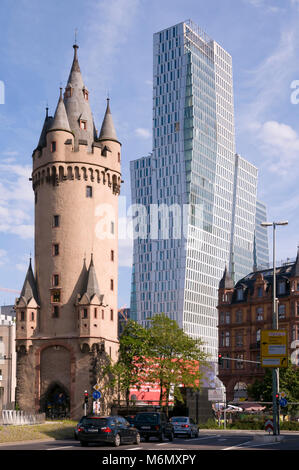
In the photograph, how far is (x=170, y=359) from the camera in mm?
74062

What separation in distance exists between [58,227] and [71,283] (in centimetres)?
588

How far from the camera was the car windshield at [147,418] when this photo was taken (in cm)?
4134

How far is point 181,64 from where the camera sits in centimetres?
19062

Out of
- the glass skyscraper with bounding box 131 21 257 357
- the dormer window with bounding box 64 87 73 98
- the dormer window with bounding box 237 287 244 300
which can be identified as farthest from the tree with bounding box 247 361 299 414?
the glass skyscraper with bounding box 131 21 257 357

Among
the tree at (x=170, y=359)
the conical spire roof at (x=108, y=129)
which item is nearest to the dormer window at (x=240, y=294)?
the tree at (x=170, y=359)

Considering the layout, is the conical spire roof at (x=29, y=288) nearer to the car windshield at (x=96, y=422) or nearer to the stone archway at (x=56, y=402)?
the stone archway at (x=56, y=402)

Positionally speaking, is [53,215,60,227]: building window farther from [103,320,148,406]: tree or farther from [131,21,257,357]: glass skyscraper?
[131,21,257,357]: glass skyscraper

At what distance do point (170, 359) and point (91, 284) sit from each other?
1083 centimetres

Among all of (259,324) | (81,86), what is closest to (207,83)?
(259,324)

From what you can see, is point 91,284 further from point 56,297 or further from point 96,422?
point 96,422

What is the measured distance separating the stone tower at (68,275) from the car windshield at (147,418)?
29.8 meters

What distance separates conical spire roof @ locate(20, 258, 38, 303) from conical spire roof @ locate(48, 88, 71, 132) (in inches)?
585

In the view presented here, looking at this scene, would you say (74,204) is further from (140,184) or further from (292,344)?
(140,184)

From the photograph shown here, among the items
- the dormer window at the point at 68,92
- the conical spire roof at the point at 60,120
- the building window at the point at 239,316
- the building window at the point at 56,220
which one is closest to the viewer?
the building window at the point at 56,220
